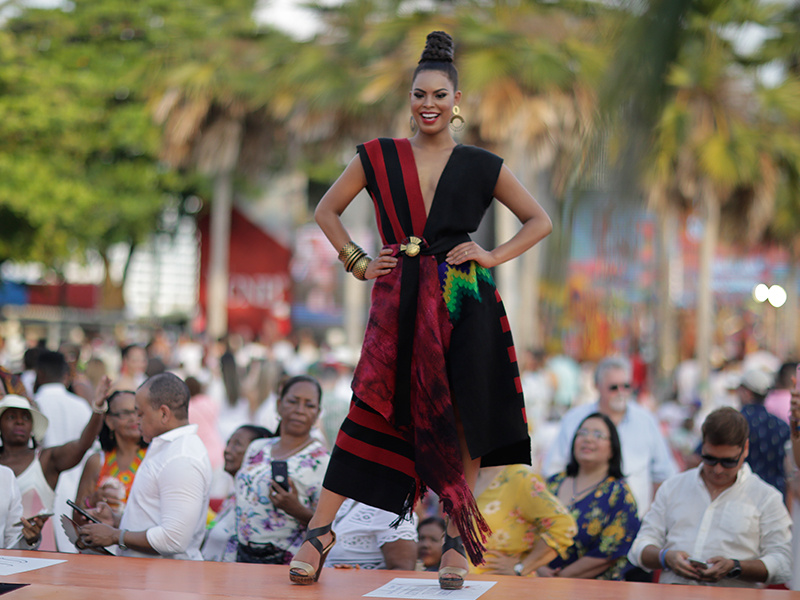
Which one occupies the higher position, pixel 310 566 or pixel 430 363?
pixel 430 363

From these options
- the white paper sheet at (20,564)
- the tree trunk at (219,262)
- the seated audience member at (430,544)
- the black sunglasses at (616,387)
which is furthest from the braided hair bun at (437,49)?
the tree trunk at (219,262)

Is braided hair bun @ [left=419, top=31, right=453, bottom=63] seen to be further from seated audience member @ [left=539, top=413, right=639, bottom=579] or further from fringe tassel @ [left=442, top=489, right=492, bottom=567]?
seated audience member @ [left=539, top=413, right=639, bottom=579]

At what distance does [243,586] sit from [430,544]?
2.38 m

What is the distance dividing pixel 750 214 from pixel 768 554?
15709 mm

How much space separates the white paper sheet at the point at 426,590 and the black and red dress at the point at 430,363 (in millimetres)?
129

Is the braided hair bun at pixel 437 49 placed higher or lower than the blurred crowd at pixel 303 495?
higher

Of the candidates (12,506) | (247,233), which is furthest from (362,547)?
(247,233)

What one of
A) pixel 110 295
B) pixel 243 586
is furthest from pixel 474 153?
pixel 110 295

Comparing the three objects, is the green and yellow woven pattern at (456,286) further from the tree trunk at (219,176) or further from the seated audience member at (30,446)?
the tree trunk at (219,176)

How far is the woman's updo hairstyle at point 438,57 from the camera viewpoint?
10.8ft

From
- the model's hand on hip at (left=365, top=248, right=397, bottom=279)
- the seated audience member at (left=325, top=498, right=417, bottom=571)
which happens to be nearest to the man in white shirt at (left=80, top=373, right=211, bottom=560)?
the seated audience member at (left=325, top=498, right=417, bottom=571)

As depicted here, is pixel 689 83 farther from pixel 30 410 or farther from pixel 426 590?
pixel 30 410

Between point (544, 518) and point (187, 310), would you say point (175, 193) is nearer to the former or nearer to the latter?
point (187, 310)

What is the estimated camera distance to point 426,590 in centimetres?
321
